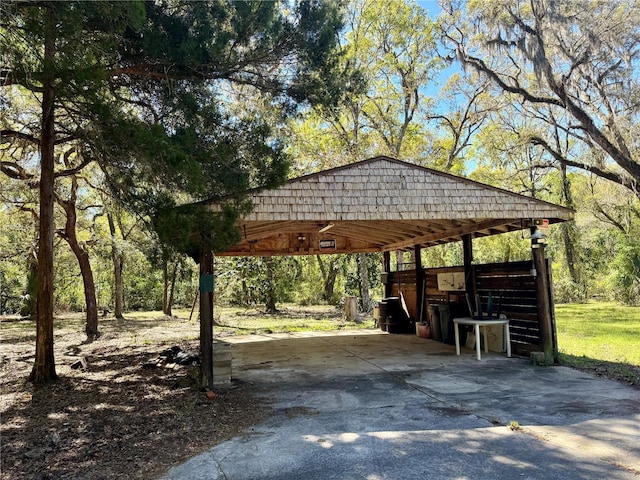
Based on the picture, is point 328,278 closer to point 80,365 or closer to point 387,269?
point 387,269

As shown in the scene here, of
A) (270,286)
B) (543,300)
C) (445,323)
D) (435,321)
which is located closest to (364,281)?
(270,286)

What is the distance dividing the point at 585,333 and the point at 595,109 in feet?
19.9

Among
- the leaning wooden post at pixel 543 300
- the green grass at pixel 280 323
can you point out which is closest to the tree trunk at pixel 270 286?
the green grass at pixel 280 323

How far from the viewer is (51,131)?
6.71m

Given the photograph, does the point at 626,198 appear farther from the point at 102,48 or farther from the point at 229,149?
the point at 102,48

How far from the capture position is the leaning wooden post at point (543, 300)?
714 centimetres

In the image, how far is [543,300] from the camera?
23.8ft

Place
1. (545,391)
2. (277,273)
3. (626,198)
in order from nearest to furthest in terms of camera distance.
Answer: (545,391), (626,198), (277,273)

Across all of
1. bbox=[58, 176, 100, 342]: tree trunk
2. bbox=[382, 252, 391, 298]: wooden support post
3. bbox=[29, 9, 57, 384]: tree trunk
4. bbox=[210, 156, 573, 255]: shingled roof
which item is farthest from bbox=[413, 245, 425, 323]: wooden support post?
bbox=[58, 176, 100, 342]: tree trunk

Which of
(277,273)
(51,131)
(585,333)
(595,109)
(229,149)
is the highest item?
(595,109)

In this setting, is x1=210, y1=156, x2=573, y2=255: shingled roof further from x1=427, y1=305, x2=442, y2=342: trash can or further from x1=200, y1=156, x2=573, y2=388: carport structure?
x1=427, y1=305, x2=442, y2=342: trash can

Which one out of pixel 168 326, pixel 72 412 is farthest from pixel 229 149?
pixel 168 326

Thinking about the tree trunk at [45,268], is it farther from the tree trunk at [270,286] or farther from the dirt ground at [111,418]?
the tree trunk at [270,286]

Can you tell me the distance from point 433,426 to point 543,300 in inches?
154
